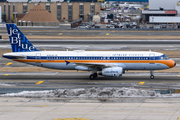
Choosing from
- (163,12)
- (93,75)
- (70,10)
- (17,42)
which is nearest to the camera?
(93,75)

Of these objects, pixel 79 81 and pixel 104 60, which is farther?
pixel 104 60

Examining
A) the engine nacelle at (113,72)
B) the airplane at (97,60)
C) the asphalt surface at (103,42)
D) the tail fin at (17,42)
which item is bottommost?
the engine nacelle at (113,72)

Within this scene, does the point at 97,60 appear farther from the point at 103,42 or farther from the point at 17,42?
the point at 103,42

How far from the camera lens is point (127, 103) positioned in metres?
31.0

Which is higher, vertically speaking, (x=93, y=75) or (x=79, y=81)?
(x=93, y=75)

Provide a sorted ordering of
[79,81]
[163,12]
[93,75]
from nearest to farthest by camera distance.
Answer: [79,81] → [93,75] → [163,12]

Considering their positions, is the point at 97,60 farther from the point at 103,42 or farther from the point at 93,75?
the point at 103,42

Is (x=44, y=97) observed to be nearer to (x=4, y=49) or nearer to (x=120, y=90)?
(x=120, y=90)

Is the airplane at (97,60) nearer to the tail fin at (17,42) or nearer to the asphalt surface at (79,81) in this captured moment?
the tail fin at (17,42)

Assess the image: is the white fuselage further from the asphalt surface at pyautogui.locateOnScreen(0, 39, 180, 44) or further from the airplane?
the asphalt surface at pyautogui.locateOnScreen(0, 39, 180, 44)

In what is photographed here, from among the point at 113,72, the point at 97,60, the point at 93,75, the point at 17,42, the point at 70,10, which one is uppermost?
the point at 70,10

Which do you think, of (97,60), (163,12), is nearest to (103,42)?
(97,60)

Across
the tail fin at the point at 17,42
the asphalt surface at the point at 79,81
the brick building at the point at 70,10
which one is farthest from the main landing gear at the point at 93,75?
the brick building at the point at 70,10

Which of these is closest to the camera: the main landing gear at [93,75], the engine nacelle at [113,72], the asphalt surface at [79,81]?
the asphalt surface at [79,81]
